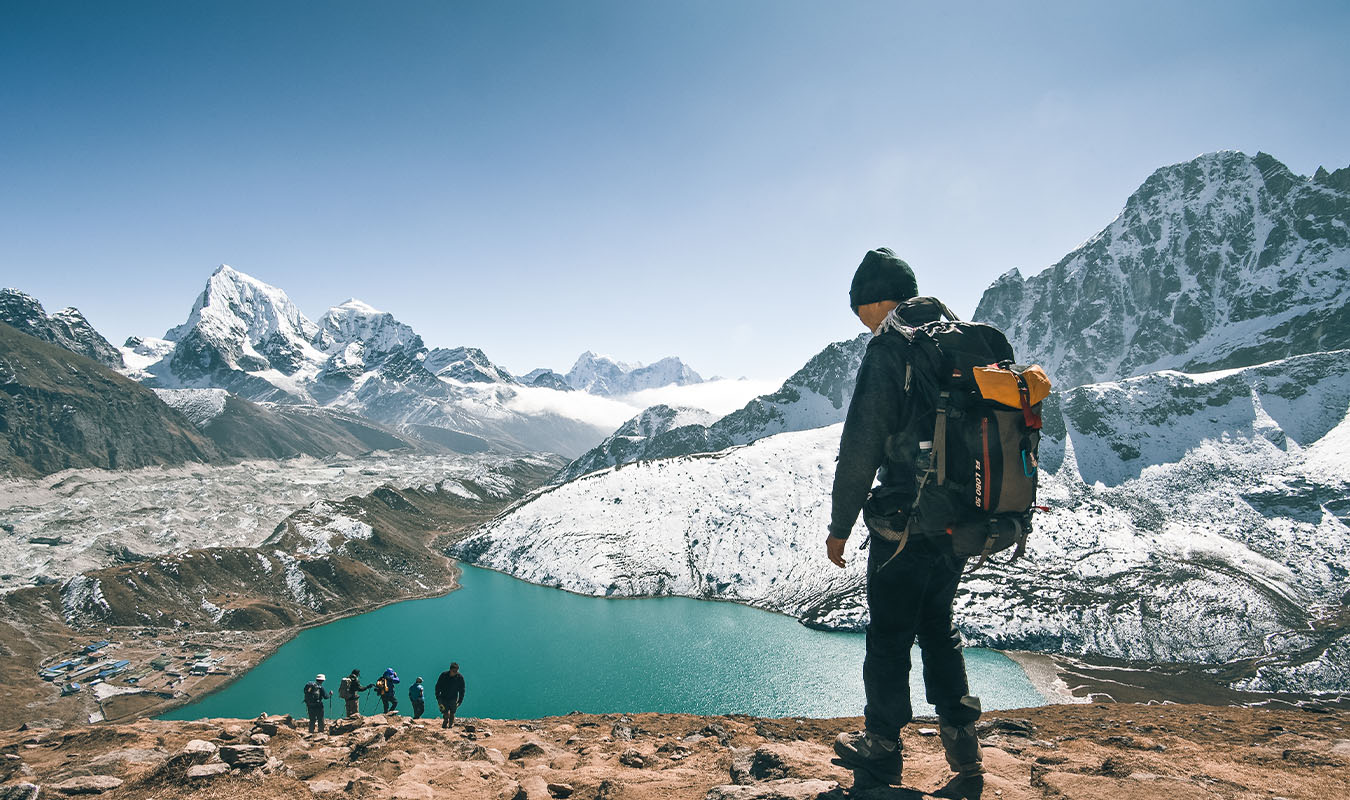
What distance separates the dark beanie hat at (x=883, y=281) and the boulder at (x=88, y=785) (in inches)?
452

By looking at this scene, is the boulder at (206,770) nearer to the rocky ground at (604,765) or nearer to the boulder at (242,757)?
the rocky ground at (604,765)

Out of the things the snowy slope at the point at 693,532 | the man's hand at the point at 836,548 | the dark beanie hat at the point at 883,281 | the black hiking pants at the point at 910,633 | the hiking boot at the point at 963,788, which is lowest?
the snowy slope at the point at 693,532

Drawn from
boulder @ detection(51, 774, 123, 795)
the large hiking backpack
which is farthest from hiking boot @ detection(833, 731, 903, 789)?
boulder @ detection(51, 774, 123, 795)

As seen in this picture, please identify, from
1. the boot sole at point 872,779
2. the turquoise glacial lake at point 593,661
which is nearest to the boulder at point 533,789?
the boot sole at point 872,779

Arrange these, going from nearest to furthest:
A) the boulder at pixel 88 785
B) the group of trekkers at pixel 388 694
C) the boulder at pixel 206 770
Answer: the boulder at pixel 88 785 → the boulder at pixel 206 770 → the group of trekkers at pixel 388 694

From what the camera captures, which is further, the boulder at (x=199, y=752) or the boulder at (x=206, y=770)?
the boulder at (x=199, y=752)

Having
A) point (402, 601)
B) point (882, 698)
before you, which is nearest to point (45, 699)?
point (402, 601)

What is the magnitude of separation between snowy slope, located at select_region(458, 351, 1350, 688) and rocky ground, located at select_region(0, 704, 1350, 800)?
3758 inches

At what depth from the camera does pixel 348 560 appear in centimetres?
12775

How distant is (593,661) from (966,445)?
90530 mm

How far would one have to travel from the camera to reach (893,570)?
16.0 ft

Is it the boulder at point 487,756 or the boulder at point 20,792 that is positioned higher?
the boulder at point 20,792

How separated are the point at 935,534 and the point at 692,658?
288ft

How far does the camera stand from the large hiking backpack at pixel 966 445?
170 inches
